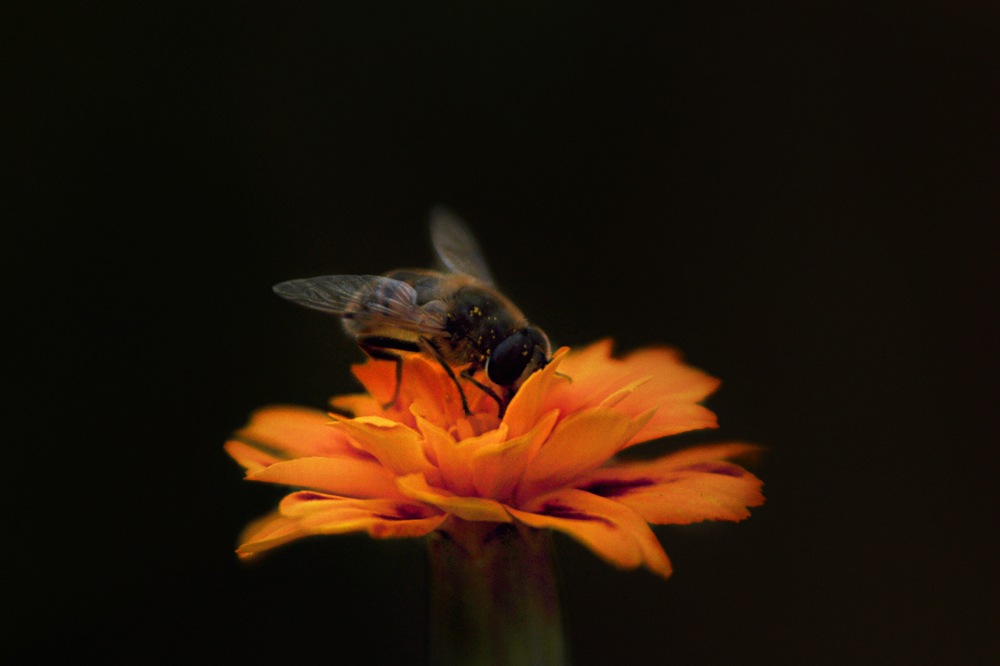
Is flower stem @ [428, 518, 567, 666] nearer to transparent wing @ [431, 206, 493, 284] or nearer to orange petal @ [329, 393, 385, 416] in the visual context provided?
orange petal @ [329, 393, 385, 416]

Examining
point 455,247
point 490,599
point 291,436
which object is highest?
point 455,247

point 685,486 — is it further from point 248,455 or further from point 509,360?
point 248,455

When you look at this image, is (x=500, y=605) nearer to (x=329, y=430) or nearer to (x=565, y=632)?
(x=565, y=632)

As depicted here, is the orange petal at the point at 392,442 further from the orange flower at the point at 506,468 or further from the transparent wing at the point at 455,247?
the transparent wing at the point at 455,247

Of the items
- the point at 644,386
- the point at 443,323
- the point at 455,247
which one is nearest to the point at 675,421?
the point at 644,386

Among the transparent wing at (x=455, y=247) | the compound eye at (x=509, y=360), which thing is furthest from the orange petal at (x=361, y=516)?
the transparent wing at (x=455, y=247)

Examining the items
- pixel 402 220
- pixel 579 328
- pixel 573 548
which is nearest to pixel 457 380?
pixel 573 548

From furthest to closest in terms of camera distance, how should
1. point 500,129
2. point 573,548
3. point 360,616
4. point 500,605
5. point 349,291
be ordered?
point 500,129 → point 360,616 → point 573,548 → point 349,291 → point 500,605
